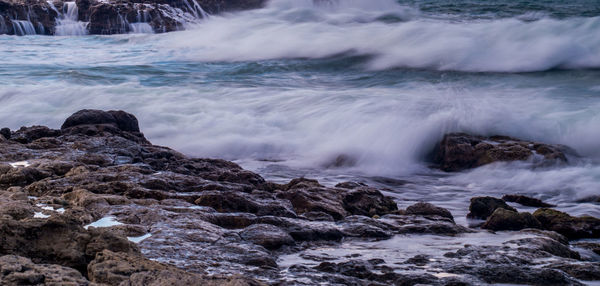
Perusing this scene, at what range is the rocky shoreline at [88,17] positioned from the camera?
24.7 meters

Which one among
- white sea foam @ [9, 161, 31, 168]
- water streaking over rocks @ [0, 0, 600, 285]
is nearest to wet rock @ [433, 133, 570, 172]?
water streaking over rocks @ [0, 0, 600, 285]

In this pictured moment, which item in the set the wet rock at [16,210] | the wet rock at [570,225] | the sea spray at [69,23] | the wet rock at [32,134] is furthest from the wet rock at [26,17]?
the wet rock at [570,225]

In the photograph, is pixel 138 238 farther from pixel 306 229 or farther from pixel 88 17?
pixel 88 17

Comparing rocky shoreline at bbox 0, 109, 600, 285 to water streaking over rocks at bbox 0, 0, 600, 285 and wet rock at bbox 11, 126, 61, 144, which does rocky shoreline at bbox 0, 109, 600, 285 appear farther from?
wet rock at bbox 11, 126, 61, 144

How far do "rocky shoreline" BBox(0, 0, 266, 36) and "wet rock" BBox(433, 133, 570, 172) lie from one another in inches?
763

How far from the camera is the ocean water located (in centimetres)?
691

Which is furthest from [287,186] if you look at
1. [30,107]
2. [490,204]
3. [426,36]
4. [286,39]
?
[286,39]

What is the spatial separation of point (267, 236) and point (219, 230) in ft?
0.88

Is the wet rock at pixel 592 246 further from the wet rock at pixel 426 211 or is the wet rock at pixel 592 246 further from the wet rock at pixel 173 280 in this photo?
the wet rock at pixel 173 280

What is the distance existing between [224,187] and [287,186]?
851 millimetres

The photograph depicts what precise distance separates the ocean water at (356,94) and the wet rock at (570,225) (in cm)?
92

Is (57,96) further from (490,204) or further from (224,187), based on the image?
(490,204)

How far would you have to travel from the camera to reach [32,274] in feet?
6.23

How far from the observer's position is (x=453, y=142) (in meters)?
7.16
